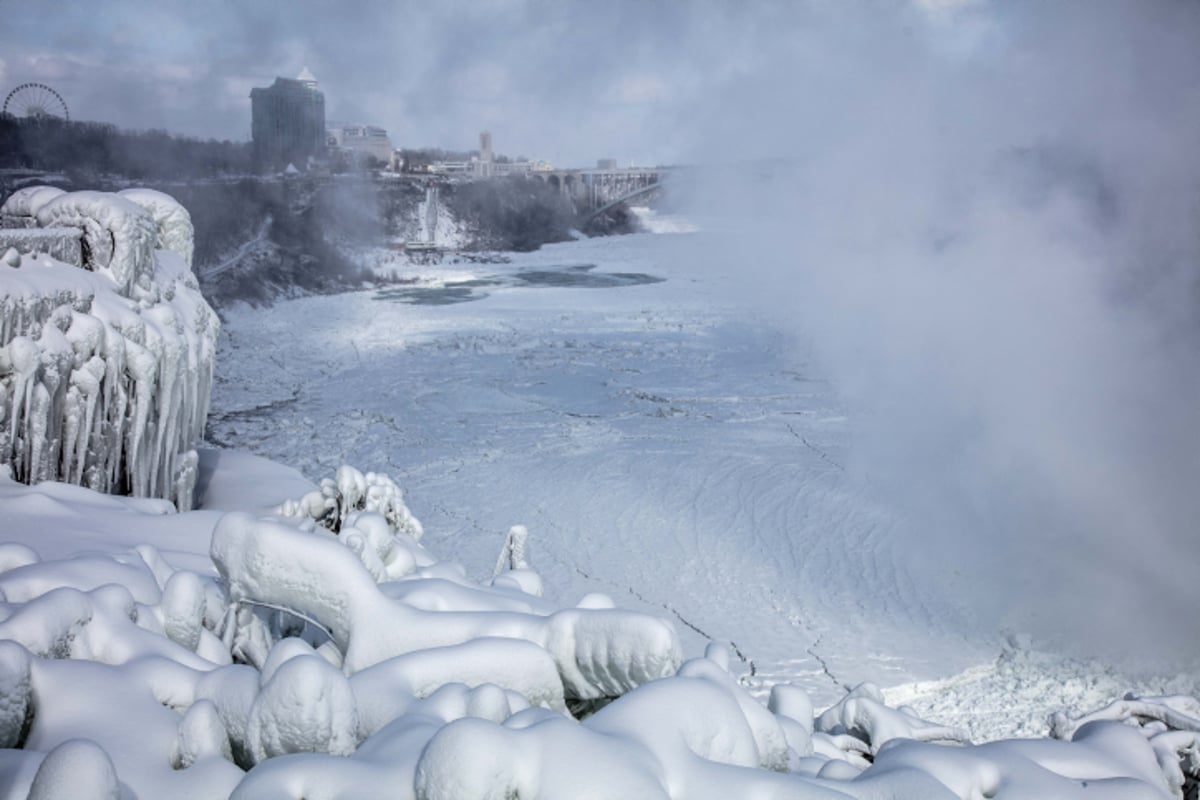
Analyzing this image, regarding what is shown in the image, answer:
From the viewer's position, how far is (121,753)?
2176 millimetres

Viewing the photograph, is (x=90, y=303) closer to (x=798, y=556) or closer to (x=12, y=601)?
(x=12, y=601)

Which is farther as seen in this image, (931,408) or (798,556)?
(931,408)

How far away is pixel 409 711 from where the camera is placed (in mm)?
2352

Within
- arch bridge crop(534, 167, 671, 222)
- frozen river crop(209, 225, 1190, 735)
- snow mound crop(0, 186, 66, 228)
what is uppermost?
arch bridge crop(534, 167, 671, 222)

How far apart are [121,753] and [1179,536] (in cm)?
1121

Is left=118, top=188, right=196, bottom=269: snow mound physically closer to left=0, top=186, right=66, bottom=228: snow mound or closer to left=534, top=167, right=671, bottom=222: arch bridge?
left=0, top=186, right=66, bottom=228: snow mound

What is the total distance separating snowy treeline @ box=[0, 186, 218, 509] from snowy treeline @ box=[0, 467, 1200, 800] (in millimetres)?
2583

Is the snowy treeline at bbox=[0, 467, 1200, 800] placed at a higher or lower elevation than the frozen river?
higher

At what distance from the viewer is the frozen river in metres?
9.19

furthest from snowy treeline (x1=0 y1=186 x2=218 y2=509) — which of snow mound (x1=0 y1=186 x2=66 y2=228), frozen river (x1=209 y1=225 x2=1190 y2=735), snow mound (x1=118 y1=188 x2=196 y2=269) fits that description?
frozen river (x1=209 y1=225 x2=1190 y2=735)

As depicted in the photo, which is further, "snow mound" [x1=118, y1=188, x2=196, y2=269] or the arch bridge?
the arch bridge

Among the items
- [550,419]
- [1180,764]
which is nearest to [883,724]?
[1180,764]

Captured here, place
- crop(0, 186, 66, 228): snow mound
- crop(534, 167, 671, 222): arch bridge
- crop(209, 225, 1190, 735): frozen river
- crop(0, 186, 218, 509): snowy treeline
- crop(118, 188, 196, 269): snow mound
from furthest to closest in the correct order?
crop(534, 167, 671, 222): arch bridge < crop(209, 225, 1190, 735): frozen river < crop(118, 188, 196, 269): snow mound < crop(0, 186, 66, 228): snow mound < crop(0, 186, 218, 509): snowy treeline

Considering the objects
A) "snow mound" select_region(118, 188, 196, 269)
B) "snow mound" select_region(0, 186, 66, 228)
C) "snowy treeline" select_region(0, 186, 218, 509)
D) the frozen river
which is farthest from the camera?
the frozen river
